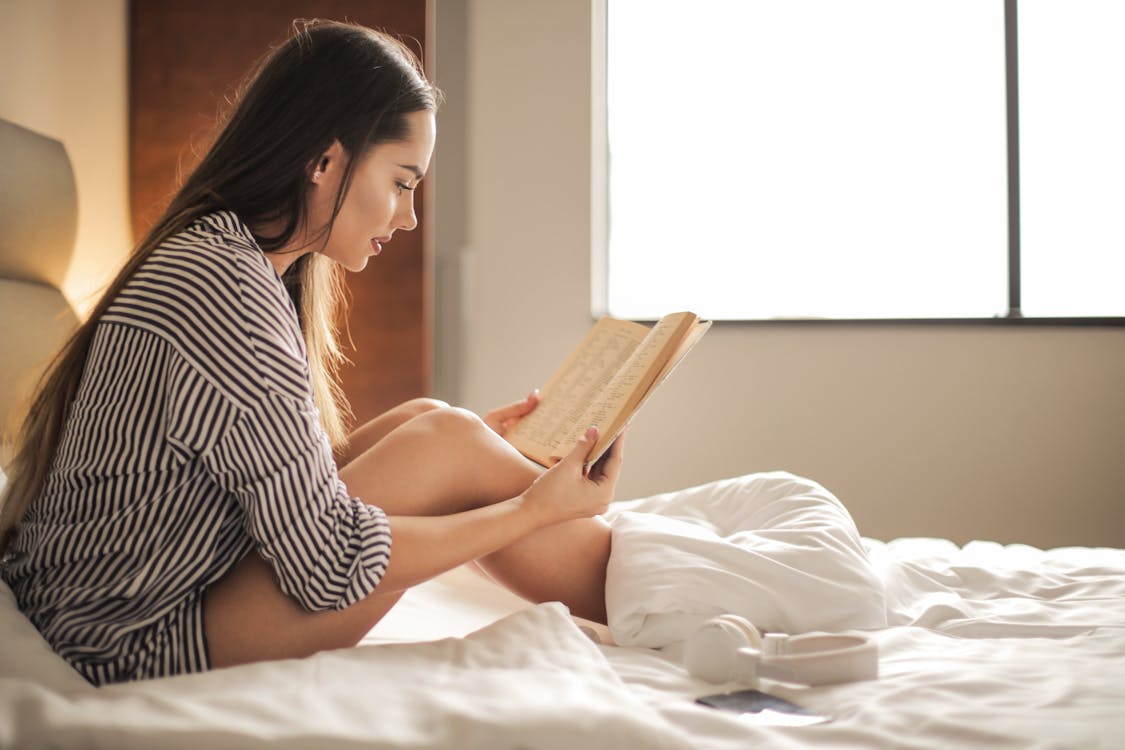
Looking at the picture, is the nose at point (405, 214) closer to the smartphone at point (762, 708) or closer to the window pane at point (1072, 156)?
the smartphone at point (762, 708)

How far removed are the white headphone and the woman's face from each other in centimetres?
62

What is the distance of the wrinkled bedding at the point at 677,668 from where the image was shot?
0.69 meters

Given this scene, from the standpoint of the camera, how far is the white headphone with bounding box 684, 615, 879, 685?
36.7 inches

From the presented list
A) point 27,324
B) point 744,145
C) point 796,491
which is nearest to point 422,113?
point 796,491

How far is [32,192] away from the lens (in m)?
1.88

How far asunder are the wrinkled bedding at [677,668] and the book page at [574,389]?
0.47 feet

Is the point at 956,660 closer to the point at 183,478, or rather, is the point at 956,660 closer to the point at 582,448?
the point at 582,448

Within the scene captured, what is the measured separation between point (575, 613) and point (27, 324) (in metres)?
1.21

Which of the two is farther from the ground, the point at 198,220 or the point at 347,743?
the point at 198,220

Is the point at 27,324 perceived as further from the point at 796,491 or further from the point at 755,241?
the point at 755,241

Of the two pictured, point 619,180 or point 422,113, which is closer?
point 422,113

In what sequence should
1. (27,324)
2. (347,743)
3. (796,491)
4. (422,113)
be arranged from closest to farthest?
(347,743) < (422,113) < (796,491) < (27,324)

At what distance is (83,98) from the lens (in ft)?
7.48

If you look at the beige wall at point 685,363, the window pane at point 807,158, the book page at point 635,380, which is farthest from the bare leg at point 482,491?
the window pane at point 807,158
